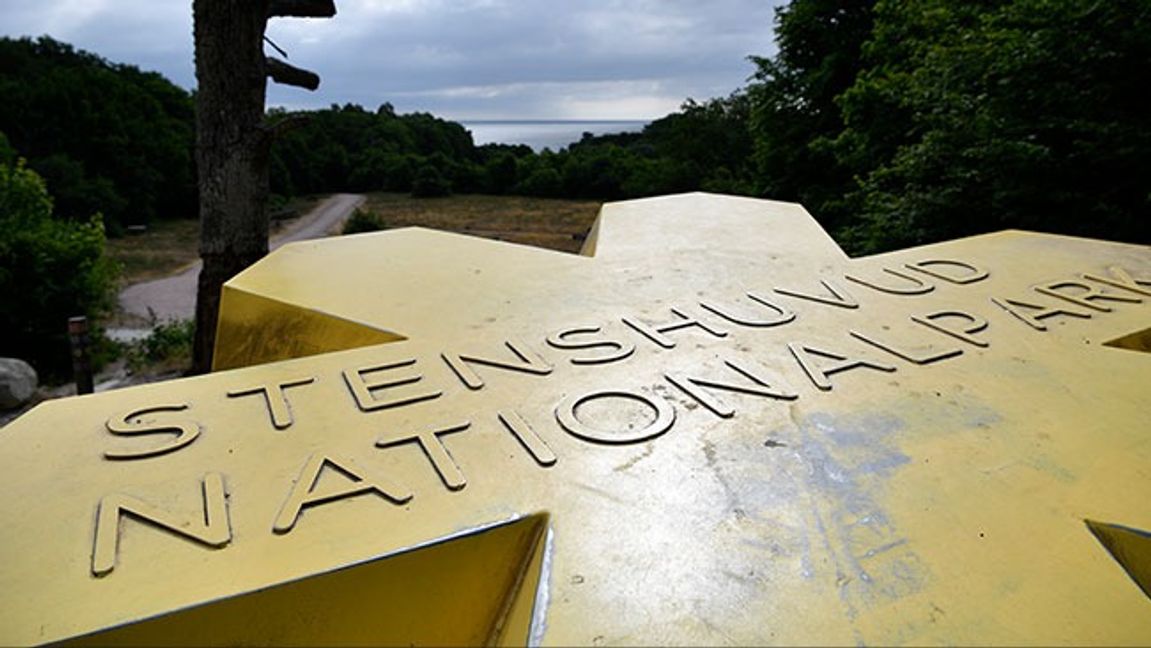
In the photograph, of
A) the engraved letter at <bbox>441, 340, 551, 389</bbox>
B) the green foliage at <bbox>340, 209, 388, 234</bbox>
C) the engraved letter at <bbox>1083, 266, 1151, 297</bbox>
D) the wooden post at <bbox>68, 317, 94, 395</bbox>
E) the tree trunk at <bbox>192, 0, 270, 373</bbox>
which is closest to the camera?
the engraved letter at <bbox>441, 340, 551, 389</bbox>

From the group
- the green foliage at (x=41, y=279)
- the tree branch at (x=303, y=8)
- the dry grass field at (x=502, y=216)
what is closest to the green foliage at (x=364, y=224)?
the dry grass field at (x=502, y=216)

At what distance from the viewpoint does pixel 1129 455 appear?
2172mm

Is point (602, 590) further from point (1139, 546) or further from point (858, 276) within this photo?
point (858, 276)

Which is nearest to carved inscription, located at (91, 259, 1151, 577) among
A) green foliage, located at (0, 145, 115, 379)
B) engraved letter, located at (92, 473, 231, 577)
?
engraved letter, located at (92, 473, 231, 577)

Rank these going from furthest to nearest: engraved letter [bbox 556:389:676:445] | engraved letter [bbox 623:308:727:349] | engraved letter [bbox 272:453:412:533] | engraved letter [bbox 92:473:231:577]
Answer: engraved letter [bbox 623:308:727:349] → engraved letter [bbox 556:389:676:445] → engraved letter [bbox 272:453:412:533] → engraved letter [bbox 92:473:231:577]

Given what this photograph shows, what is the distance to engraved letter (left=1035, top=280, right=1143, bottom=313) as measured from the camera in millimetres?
3617

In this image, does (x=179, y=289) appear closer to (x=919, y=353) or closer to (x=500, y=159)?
(x=500, y=159)

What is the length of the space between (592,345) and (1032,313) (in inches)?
91.6

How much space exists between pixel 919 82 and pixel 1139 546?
8.46m

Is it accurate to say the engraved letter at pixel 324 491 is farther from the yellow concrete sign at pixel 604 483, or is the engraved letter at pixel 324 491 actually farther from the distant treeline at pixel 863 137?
the distant treeline at pixel 863 137

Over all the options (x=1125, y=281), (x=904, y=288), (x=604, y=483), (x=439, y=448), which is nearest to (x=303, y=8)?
(x=904, y=288)

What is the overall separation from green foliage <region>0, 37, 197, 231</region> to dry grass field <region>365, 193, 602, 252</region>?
11.3m

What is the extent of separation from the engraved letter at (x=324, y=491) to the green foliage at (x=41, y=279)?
16129mm

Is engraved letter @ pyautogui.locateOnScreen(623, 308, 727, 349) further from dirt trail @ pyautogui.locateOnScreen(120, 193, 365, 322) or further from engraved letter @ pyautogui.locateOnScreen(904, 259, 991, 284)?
dirt trail @ pyautogui.locateOnScreen(120, 193, 365, 322)
